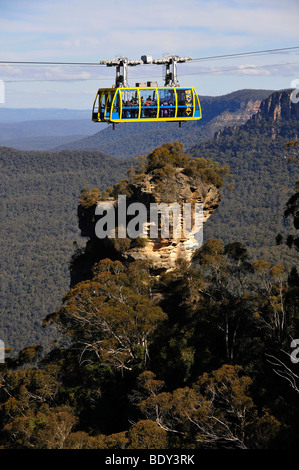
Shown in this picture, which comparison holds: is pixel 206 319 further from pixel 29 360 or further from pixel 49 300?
pixel 49 300

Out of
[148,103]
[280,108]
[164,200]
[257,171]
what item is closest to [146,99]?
[148,103]

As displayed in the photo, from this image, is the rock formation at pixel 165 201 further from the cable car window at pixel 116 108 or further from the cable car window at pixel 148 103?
the cable car window at pixel 116 108

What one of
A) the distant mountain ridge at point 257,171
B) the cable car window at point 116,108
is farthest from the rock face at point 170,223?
the distant mountain ridge at point 257,171

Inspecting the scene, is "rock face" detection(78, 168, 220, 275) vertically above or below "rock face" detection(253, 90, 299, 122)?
below

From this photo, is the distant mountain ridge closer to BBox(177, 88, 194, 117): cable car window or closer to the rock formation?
the rock formation

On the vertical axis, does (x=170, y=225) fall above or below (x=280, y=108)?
below

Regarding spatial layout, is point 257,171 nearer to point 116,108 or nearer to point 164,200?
point 164,200

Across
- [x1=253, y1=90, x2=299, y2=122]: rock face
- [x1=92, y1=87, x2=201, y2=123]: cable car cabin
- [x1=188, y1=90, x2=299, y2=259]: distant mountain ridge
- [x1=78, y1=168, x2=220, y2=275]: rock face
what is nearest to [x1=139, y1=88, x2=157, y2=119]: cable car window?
[x1=92, y1=87, x2=201, y2=123]: cable car cabin
